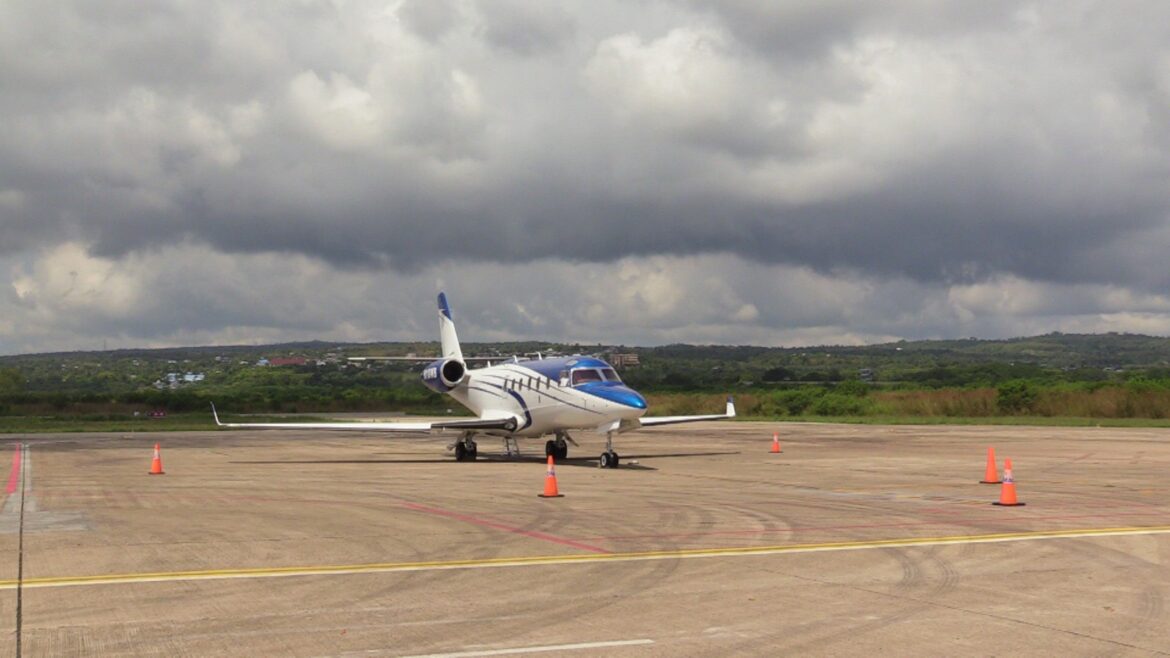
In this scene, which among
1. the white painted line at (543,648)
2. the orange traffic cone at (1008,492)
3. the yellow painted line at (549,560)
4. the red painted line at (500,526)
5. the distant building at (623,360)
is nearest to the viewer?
the white painted line at (543,648)

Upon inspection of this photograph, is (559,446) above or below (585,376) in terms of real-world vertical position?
below

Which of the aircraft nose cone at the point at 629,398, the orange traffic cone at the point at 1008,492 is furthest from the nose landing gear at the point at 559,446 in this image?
the orange traffic cone at the point at 1008,492

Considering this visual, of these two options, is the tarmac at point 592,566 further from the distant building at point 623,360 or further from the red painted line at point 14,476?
the distant building at point 623,360

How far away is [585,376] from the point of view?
32.2 m

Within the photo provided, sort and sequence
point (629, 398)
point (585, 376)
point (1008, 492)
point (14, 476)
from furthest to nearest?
point (585, 376)
point (629, 398)
point (14, 476)
point (1008, 492)

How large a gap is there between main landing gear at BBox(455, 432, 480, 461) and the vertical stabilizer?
7.23 m

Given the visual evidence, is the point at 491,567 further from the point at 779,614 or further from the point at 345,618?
the point at 779,614

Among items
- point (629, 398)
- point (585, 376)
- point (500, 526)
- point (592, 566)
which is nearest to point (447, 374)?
point (585, 376)

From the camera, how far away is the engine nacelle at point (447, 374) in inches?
1555

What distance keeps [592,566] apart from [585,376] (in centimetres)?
1959

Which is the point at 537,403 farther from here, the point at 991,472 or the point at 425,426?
the point at 991,472

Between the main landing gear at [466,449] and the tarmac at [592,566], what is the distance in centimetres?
859

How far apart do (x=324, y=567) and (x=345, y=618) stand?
313 cm

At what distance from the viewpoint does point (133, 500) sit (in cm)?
2162
